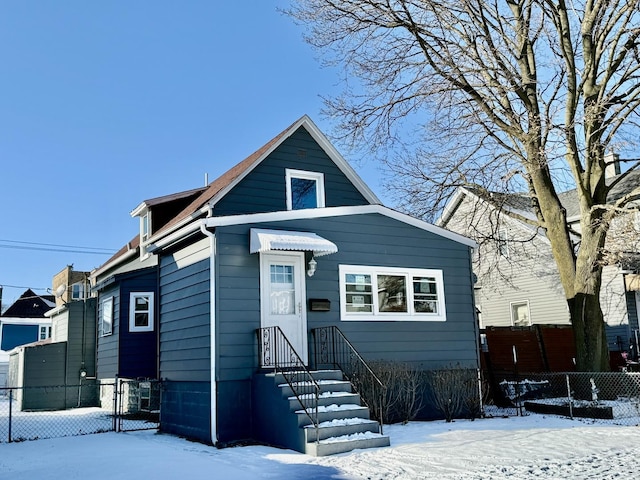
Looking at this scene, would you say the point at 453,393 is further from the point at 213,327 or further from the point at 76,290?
the point at 76,290

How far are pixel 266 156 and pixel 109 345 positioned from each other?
23.6 feet

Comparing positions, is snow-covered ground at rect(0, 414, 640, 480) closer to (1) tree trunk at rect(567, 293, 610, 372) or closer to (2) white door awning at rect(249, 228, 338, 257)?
(2) white door awning at rect(249, 228, 338, 257)

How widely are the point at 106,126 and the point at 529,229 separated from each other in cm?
1827

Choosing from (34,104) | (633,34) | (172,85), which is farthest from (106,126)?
(633,34)

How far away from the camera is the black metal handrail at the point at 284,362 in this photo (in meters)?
9.48

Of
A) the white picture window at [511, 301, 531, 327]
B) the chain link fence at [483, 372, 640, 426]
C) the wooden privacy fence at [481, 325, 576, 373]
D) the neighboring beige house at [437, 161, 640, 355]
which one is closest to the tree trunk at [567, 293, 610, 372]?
the chain link fence at [483, 372, 640, 426]

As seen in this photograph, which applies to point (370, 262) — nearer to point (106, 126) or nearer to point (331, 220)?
point (331, 220)

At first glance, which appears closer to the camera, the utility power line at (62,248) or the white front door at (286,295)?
the white front door at (286,295)

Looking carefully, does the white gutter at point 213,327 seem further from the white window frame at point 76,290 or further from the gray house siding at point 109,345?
the white window frame at point 76,290

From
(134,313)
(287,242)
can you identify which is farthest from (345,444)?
(134,313)

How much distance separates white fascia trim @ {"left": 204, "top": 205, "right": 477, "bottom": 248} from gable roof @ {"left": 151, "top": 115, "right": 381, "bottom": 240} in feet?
9.98

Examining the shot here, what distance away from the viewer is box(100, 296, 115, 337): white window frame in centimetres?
1706

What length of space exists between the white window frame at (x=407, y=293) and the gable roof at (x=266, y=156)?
12.7ft

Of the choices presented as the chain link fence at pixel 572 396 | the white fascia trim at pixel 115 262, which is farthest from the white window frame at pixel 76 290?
the chain link fence at pixel 572 396
